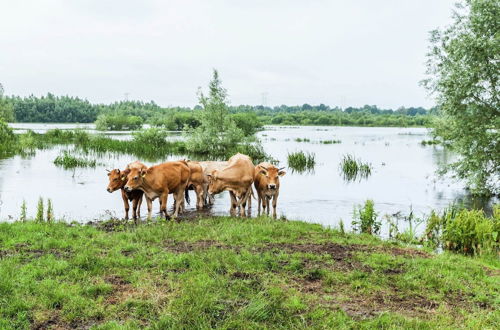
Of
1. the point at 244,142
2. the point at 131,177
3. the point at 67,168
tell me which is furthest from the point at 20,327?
the point at 244,142

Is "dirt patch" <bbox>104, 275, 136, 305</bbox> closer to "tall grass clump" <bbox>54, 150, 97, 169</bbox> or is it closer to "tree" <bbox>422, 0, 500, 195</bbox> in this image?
"tree" <bbox>422, 0, 500, 195</bbox>

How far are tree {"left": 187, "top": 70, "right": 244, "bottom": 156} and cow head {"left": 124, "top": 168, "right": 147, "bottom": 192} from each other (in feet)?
87.5

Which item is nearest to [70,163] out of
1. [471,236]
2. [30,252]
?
[30,252]

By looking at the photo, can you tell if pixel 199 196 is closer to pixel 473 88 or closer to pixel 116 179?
pixel 116 179

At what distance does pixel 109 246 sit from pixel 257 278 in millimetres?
3492

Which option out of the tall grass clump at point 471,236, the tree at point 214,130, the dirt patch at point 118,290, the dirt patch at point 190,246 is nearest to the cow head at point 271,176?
the dirt patch at point 190,246

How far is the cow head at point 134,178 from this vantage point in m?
11.5

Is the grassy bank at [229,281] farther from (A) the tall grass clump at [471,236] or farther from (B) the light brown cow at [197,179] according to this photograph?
Answer: (B) the light brown cow at [197,179]

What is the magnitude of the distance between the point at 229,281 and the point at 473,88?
A: 56.1ft

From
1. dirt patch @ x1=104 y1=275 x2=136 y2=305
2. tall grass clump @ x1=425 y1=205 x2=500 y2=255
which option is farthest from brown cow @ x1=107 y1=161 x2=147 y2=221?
tall grass clump @ x1=425 y1=205 x2=500 y2=255

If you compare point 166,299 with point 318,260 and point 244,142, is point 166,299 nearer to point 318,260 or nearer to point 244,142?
point 318,260

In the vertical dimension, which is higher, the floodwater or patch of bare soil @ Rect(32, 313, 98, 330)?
patch of bare soil @ Rect(32, 313, 98, 330)

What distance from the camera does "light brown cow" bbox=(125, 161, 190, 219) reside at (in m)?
11.5

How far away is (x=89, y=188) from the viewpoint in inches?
761
